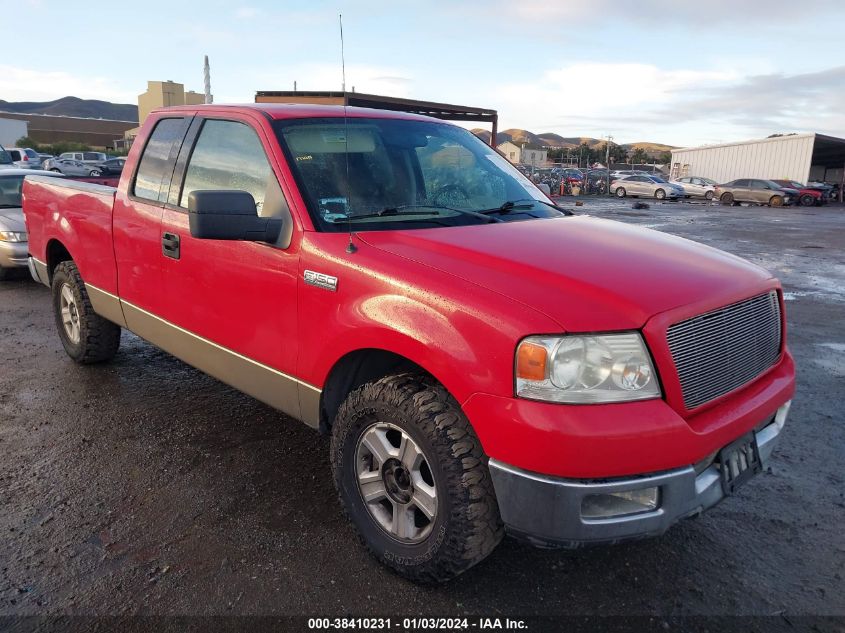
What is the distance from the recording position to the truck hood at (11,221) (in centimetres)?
822

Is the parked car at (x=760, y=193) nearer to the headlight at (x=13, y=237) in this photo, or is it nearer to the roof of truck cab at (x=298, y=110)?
the headlight at (x=13, y=237)

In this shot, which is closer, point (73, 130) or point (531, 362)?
point (531, 362)

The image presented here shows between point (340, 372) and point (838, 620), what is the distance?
2.20 metres

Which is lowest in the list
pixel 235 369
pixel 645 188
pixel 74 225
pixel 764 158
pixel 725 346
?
pixel 645 188

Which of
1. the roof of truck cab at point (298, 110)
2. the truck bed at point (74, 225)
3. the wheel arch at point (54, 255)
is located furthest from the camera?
the wheel arch at point (54, 255)

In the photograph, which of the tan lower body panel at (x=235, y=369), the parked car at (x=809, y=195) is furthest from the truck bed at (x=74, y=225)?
the parked car at (x=809, y=195)

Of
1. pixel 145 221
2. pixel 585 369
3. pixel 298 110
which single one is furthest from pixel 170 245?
pixel 585 369

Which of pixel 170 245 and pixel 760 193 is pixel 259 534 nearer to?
pixel 170 245

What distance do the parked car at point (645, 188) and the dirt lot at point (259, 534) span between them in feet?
115

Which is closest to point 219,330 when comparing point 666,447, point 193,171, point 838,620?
point 193,171

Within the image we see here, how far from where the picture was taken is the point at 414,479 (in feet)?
8.42

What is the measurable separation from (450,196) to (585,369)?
1.59m

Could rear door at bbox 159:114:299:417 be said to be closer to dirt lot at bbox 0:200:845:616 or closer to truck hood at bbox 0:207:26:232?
dirt lot at bbox 0:200:845:616

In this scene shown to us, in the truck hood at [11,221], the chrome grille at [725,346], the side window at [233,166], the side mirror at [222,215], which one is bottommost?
the truck hood at [11,221]
